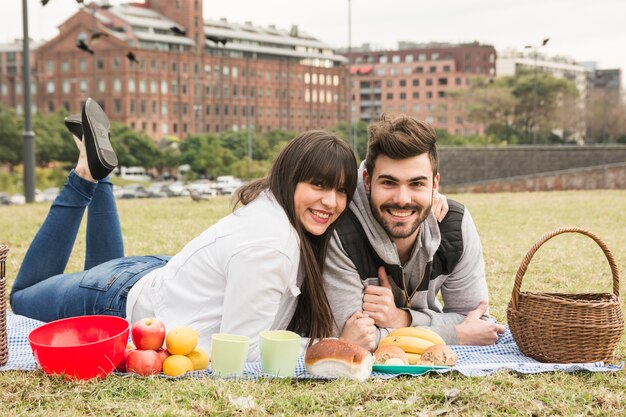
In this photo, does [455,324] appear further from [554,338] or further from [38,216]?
[38,216]

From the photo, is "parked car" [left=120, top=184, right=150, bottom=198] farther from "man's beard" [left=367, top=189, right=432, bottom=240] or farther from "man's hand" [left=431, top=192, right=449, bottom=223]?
"man's beard" [left=367, top=189, right=432, bottom=240]

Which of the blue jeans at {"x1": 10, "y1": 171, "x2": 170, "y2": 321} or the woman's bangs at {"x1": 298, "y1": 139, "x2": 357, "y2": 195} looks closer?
the woman's bangs at {"x1": 298, "y1": 139, "x2": 357, "y2": 195}

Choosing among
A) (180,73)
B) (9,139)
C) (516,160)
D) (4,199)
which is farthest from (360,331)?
(180,73)

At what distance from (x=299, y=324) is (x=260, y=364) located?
0.38 meters

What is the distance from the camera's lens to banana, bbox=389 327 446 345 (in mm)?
3432

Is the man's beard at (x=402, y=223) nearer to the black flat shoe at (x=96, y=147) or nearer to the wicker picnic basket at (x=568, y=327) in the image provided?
the wicker picnic basket at (x=568, y=327)

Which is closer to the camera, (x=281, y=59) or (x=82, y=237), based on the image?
(x=82, y=237)

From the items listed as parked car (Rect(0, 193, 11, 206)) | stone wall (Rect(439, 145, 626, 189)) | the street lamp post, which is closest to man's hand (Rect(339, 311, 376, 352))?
the street lamp post

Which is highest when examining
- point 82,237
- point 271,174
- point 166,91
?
point 166,91

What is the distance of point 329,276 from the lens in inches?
135

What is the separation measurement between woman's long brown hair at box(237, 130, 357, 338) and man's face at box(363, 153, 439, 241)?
7.2 inches

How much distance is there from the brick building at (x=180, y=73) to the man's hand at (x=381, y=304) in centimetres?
6334

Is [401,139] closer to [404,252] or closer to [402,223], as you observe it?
[402,223]

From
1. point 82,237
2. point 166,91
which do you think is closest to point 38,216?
point 82,237
